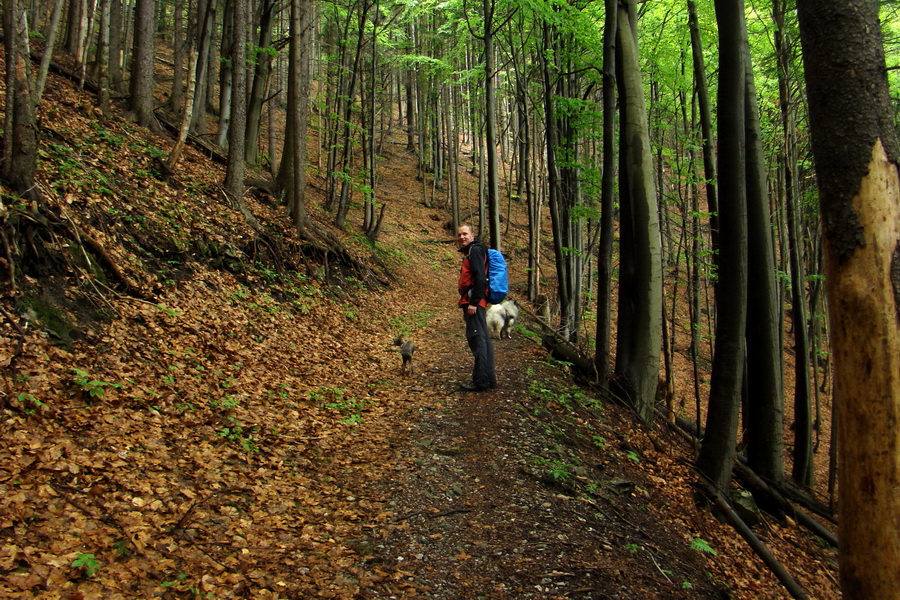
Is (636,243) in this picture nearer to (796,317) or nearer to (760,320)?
(760,320)

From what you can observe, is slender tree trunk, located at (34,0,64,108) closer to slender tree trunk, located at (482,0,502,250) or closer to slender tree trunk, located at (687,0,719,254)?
slender tree trunk, located at (482,0,502,250)

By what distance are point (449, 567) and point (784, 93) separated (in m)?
11.0

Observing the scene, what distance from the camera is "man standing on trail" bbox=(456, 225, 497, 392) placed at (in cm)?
663

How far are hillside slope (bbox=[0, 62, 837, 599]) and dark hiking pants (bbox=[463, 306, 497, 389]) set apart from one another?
0.27 m

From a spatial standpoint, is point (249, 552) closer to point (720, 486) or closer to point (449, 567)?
point (449, 567)

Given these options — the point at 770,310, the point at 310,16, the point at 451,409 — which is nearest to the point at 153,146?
the point at 310,16

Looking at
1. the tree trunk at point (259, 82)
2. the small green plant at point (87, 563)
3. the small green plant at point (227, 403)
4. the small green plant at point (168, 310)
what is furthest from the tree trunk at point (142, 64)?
the small green plant at point (87, 563)

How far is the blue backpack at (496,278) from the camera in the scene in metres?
6.66

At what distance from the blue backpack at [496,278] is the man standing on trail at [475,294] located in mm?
67

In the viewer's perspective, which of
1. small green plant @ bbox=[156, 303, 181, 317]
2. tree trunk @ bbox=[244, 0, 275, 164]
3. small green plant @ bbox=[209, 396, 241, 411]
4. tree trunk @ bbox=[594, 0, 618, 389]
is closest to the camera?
small green plant @ bbox=[209, 396, 241, 411]

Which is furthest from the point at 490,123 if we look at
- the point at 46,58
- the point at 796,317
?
the point at 46,58

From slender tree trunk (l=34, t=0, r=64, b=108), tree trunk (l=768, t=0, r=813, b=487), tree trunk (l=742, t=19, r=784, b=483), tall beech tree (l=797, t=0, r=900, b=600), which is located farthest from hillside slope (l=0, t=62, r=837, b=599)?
tree trunk (l=768, t=0, r=813, b=487)

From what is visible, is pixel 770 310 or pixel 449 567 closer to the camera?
pixel 449 567

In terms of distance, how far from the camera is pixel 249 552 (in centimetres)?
337
